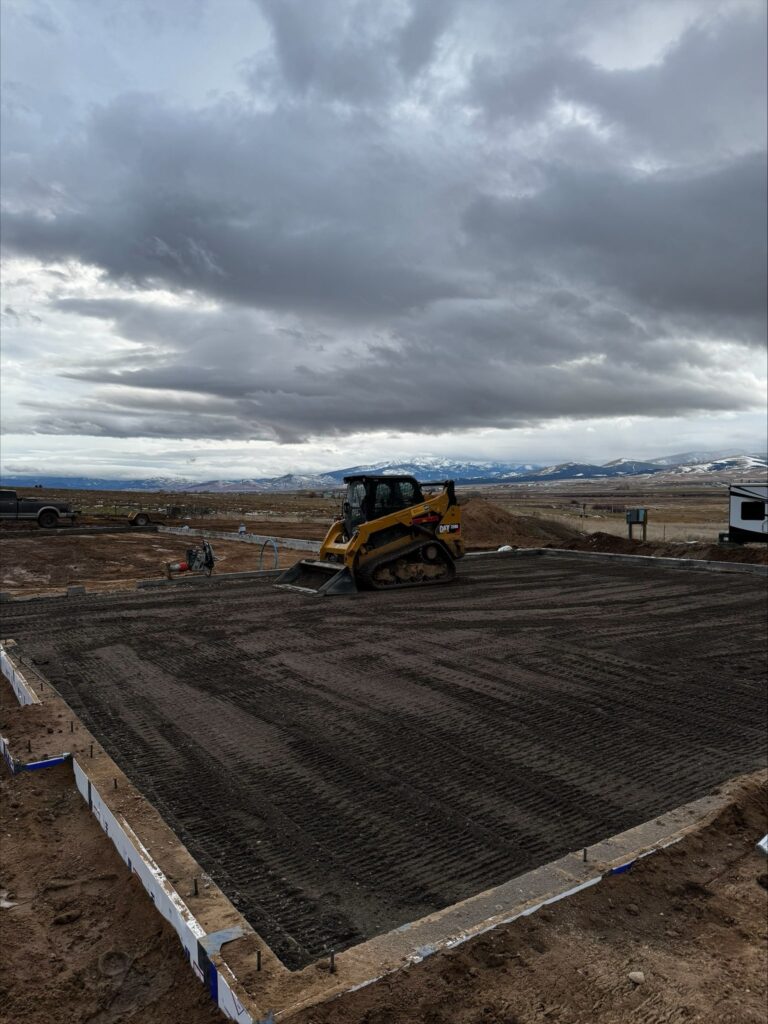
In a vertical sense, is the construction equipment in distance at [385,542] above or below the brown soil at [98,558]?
above

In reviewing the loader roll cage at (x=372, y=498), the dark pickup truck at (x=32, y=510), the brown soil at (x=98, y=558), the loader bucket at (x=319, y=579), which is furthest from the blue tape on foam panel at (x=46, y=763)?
the dark pickup truck at (x=32, y=510)

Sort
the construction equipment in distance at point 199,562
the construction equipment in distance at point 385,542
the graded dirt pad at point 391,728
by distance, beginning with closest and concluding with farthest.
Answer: the graded dirt pad at point 391,728 → the construction equipment in distance at point 385,542 → the construction equipment in distance at point 199,562

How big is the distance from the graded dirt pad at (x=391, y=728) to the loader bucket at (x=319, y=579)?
1.13 metres

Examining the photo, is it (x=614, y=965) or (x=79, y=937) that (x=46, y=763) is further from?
(x=614, y=965)

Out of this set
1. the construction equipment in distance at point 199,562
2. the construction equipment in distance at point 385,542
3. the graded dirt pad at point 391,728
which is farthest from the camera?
the construction equipment in distance at point 199,562

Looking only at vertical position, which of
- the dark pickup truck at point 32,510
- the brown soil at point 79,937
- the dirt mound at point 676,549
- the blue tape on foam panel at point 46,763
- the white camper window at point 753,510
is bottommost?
the dirt mound at point 676,549

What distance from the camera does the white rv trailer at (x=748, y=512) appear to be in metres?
23.2

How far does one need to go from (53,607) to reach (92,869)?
9451 mm

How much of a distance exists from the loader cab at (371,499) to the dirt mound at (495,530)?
13579mm

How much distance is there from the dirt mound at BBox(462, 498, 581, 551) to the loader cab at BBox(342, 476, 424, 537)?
13579mm

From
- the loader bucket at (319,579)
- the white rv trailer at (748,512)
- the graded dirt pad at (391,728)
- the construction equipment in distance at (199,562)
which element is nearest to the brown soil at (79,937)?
the graded dirt pad at (391,728)

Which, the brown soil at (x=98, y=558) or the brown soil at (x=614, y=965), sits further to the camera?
the brown soil at (x=98, y=558)

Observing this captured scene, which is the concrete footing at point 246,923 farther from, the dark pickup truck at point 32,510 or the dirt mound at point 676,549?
the dark pickup truck at point 32,510

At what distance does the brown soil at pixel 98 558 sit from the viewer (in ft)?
60.4
